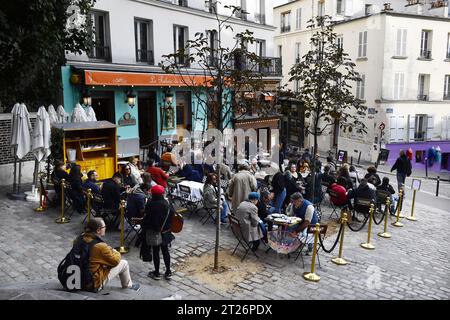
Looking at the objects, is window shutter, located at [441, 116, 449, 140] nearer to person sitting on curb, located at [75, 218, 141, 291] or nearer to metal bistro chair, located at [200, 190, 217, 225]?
metal bistro chair, located at [200, 190, 217, 225]

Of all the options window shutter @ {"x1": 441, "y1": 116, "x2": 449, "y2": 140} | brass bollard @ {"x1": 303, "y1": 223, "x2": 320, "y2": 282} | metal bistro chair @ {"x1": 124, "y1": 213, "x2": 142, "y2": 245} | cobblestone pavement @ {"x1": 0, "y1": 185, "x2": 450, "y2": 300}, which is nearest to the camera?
cobblestone pavement @ {"x1": 0, "y1": 185, "x2": 450, "y2": 300}

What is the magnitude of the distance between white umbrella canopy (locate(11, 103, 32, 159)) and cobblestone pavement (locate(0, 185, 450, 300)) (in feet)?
5.12

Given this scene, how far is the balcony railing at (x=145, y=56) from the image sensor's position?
18.2 meters

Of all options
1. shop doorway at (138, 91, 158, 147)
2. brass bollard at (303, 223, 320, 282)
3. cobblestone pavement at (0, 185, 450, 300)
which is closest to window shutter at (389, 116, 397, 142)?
shop doorway at (138, 91, 158, 147)

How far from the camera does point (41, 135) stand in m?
10.9

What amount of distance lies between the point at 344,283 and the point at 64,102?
12.5 metres

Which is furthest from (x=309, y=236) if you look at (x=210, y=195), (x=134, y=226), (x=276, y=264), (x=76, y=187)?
(x=76, y=187)

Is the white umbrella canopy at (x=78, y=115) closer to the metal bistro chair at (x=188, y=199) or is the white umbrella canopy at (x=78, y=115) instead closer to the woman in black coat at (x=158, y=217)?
the metal bistro chair at (x=188, y=199)

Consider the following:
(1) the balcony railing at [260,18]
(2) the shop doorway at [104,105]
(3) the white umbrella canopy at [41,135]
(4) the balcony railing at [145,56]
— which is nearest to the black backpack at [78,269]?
(3) the white umbrella canopy at [41,135]

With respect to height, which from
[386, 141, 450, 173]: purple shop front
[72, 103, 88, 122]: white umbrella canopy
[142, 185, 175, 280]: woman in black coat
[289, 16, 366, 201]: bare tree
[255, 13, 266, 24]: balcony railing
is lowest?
[386, 141, 450, 173]: purple shop front

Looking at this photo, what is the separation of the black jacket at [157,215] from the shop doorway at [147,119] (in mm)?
12391

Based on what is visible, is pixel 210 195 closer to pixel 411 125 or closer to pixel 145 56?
pixel 145 56

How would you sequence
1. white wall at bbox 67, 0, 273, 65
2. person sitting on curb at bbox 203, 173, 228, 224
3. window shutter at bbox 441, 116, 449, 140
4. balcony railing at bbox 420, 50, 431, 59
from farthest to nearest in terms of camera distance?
window shutter at bbox 441, 116, 449, 140
balcony railing at bbox 420, 50, 431, 59
white wall at bbox 67, 0, 273, 65
person sitting on curb at bbox 203, 173, 228, 224

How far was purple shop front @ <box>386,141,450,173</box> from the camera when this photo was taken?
27.6 meters
